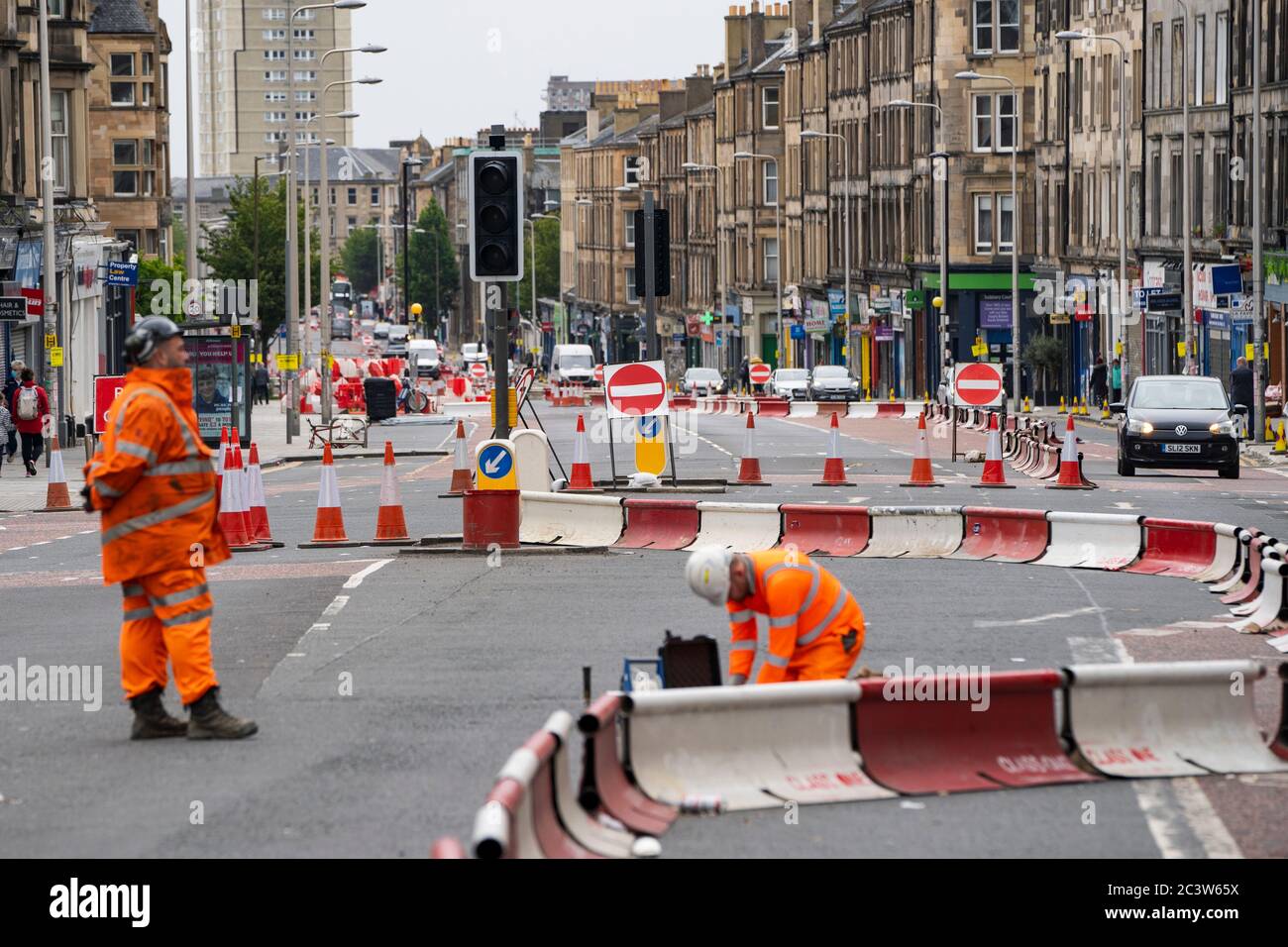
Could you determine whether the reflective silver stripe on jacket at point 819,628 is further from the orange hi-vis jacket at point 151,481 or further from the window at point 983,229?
the window at point 983,229

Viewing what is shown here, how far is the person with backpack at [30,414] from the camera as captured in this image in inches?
1513

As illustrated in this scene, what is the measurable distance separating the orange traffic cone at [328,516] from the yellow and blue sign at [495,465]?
1886mm

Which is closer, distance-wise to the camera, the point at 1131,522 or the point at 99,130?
the point at 1131,522

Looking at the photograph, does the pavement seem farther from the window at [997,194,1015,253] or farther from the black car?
the window at [997,194,1015,253]

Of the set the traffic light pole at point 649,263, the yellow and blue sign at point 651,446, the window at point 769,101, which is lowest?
the yellow and blue sign at point 651,446

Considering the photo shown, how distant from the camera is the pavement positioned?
896 cm

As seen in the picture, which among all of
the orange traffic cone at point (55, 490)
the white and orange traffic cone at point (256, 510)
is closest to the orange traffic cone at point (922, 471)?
the white and orange traffic cone at point (256, 510)

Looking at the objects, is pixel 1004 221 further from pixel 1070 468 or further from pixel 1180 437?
pixel 1070 468

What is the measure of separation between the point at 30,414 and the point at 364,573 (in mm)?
21130

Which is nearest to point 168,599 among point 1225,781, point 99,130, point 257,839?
point 257,839

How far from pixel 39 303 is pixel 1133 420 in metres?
20.2

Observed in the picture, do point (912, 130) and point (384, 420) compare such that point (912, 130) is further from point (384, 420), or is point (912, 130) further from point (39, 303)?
point (39, 303)

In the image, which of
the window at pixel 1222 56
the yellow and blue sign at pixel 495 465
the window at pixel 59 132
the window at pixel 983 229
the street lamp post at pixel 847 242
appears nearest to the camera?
the yellow and blue sign at pixel 495 465
